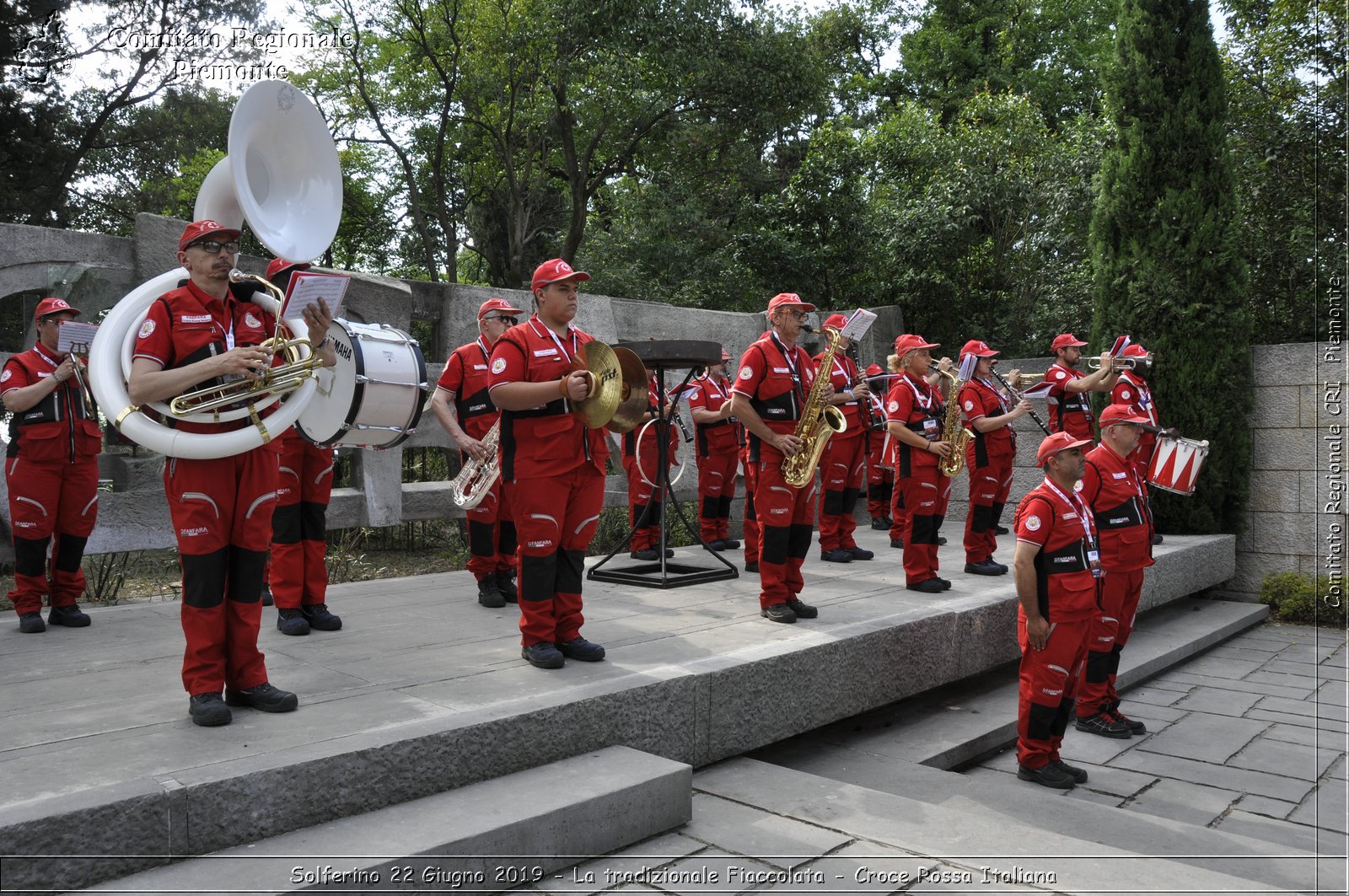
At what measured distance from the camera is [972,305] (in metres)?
15.4

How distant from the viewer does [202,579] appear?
395 cm

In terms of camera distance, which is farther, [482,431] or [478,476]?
[482,431]

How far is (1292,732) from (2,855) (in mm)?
7328

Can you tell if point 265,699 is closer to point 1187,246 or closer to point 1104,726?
point 1104,726

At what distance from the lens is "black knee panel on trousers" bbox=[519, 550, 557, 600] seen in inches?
195

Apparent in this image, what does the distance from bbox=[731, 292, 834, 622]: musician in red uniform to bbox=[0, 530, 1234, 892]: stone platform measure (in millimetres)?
267

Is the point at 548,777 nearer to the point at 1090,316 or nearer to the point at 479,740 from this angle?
the point at 479,740

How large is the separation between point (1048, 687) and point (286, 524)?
4.27 meters

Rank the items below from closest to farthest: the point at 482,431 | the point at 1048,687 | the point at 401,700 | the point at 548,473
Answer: the point at 401,700 → the point at 548,473 → the point at 1048,687 → the point at 482,431

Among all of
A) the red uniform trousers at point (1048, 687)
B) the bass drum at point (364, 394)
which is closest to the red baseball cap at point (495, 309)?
the bass drum at point (364, 394)

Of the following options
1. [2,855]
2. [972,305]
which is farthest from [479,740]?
[972,305]

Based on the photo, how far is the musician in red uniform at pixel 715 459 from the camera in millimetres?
9789

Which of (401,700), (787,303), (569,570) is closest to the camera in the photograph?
(401,700)

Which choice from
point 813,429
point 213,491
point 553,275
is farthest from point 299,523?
point 813,429
